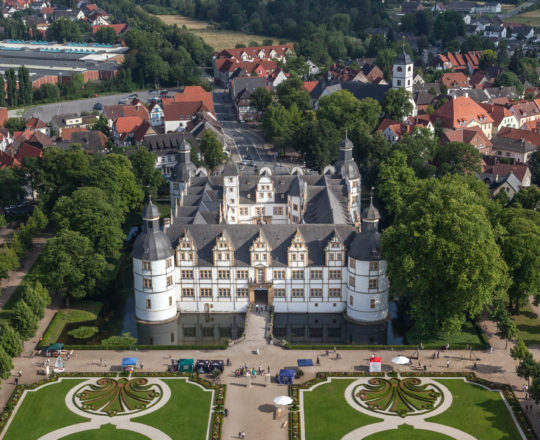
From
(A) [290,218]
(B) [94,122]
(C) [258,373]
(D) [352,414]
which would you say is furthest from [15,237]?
(B) [94,122]

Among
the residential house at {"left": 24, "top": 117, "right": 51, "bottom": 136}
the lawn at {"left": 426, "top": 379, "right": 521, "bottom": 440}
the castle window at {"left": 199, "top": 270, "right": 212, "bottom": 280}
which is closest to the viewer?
the lawn at {"left": 426, "top": 379, "right": 521, "bottom": 440}

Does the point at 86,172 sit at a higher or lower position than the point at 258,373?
higher

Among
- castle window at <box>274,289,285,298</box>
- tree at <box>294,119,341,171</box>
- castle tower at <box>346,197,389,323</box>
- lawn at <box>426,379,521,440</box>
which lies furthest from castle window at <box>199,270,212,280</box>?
tree at <box>294,119,341,171</box>

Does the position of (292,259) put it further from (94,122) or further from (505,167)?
(94,122)

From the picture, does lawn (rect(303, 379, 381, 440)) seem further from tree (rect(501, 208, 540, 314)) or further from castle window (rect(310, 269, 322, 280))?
tree (rect(501, 208, 540, 314))

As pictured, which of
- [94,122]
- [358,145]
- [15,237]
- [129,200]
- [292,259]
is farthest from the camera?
[94,122]

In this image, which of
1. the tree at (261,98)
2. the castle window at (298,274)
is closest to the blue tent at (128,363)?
the castle window at (298,274)

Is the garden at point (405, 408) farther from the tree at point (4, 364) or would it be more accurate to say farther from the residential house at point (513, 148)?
the residential house at point (513, 148)
